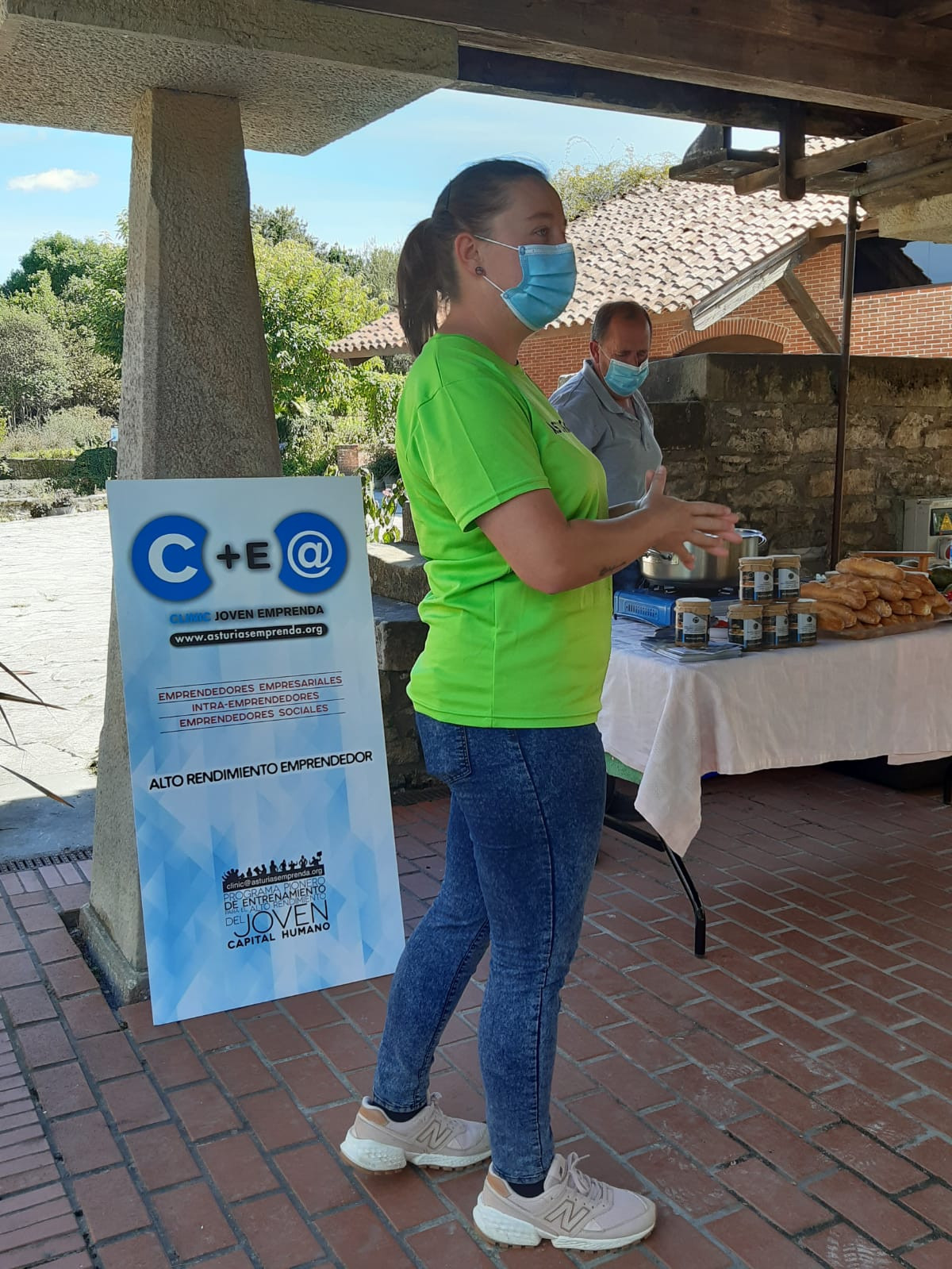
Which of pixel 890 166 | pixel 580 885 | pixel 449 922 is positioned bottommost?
pixel 449 922

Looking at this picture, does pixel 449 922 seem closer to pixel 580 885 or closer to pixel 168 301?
pixel 580 885

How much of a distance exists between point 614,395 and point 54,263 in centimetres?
4582

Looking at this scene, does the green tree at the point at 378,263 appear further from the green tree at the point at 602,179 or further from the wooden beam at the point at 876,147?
the wooden beam at the point at 876,147

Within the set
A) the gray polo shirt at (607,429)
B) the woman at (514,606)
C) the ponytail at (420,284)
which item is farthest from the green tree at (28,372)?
the woman at (514,606)

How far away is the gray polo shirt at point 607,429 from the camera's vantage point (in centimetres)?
419

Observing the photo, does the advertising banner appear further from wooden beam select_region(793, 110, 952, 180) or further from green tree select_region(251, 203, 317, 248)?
green tree select_region(251, 203, 317, 248)

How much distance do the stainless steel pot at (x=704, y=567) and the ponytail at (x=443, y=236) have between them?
1.94m

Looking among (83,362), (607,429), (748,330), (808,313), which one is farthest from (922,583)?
(83,362)

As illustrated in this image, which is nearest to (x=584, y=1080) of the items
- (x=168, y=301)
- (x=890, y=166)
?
(x=168, y=301)

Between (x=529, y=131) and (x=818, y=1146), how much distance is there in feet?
181

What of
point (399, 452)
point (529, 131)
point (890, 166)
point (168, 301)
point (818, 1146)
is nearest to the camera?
point (399, 452)

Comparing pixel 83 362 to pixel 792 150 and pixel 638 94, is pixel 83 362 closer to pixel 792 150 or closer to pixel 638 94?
pixel 792 150

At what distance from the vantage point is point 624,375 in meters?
4.17

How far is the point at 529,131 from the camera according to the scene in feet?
169
